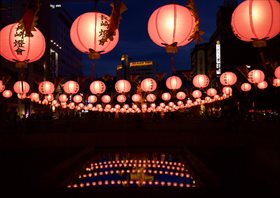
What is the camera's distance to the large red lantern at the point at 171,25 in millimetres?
6379

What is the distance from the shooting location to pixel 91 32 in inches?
255

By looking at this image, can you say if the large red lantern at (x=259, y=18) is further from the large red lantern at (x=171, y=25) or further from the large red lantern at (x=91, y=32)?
the large red lantern at (x=91, y=32)

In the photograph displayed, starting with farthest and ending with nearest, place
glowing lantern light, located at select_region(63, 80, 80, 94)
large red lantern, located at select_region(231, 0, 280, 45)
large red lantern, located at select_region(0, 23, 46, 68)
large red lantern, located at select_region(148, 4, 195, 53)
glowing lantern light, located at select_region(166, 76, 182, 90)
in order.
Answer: glowing lantern light, located at select_region(63, 80, 80, 94) → glowing lantern light, located at select_region(166, 76, 182, 90) → large red lantern, located at select_region(0, 23, 46, 68) → large red lantern, located at select_region(148, 4, 195, 53) → large red lantern, located at select_region(231, 0, 280, 45)

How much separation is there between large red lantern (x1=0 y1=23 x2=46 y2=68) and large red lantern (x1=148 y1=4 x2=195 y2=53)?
7.77 feet

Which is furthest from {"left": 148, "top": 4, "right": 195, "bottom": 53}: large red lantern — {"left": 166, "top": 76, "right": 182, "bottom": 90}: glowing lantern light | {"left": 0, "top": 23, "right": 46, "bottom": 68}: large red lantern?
{"left": 166, "top": 76, "right": 182, "bottom": 90}: glowing lantern light

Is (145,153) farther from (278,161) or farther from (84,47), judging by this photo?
(84,47)

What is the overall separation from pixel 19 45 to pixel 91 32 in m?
1.53

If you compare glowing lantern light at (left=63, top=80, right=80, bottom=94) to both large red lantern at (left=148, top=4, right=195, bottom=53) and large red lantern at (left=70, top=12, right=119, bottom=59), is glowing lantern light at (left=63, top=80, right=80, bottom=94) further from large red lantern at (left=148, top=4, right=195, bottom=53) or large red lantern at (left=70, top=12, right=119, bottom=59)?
large red lantern at (left=148, top=4, right=195, bottom=53)

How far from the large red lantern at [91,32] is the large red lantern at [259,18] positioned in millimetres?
2352

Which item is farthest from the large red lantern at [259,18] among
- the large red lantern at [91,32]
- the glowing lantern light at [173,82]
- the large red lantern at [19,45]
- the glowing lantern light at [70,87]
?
the glowing lantern light at [70,87]

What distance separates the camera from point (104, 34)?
6.44 m

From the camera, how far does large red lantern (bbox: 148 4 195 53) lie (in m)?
6.38

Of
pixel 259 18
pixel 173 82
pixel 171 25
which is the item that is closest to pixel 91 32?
pixel 171 25

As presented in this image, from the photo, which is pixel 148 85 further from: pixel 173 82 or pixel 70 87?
pixel 70 87
